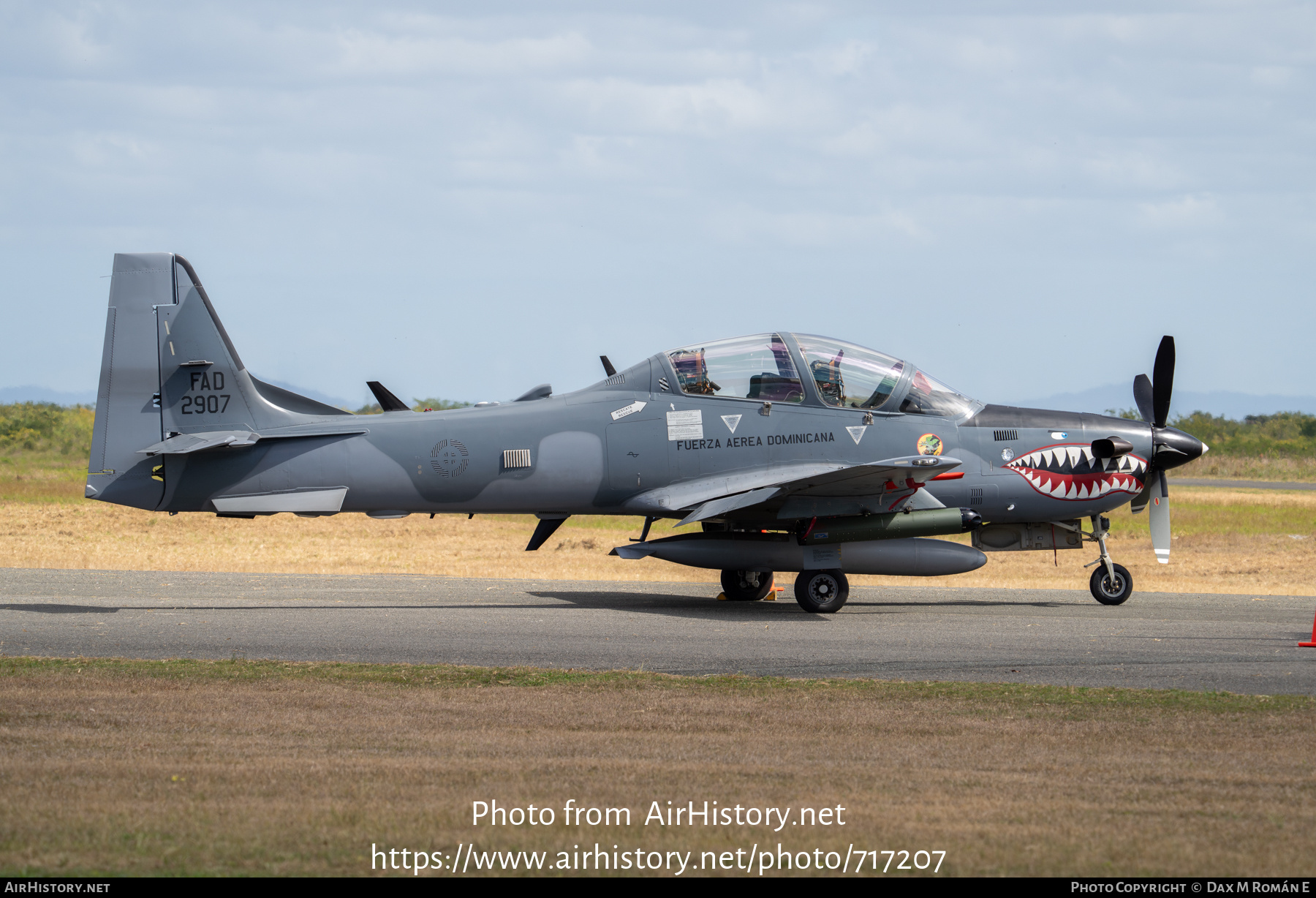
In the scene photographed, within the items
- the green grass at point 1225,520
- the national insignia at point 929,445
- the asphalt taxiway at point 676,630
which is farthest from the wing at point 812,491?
the green grass at point 1225,520

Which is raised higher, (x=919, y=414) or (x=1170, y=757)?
(x=919, y=414)

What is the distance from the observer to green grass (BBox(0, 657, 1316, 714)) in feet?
29.2

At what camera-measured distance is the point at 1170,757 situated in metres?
7.04

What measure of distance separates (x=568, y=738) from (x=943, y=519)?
9102 mm

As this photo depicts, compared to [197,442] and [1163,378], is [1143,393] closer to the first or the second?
[1163,378]

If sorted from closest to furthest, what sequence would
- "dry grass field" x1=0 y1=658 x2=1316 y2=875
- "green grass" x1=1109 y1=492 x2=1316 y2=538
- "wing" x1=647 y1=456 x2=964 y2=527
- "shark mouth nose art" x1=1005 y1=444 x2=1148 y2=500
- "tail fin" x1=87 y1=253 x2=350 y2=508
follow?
1. "dry grass field" x1=0 y1=658 x2=1316 y2=875
2. "wing" x1=647 y1=456 x2=964 y2=527
3. "tail fin" x1=87 y1=253 x2=350 y2=508
4. "shark mouth nose art" x1=1005 y1=444 x2=1148 y2=500
5. "green grass" x1=1109 y1=492 x2=1316 y2=538

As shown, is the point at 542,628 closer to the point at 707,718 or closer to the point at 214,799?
the point at 707,718

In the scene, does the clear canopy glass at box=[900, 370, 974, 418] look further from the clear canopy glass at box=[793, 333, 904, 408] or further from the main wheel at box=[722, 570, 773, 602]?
the main wheel at box=[722, 570, 773, 602]

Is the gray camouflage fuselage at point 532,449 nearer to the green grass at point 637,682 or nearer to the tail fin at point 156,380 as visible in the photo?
the tail fin at point 156,380

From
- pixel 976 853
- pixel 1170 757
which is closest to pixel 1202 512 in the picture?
pixel 1170 757

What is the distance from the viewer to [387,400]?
16.4 meters

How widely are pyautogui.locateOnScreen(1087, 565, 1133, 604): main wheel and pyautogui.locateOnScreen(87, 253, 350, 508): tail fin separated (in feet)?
37.8

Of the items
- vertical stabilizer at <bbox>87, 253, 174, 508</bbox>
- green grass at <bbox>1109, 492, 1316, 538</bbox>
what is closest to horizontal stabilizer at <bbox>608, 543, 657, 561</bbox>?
vertical stabilizer at <bbox>87, 253, 174, 508</bbox>

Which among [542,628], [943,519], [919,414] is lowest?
[542,628]
